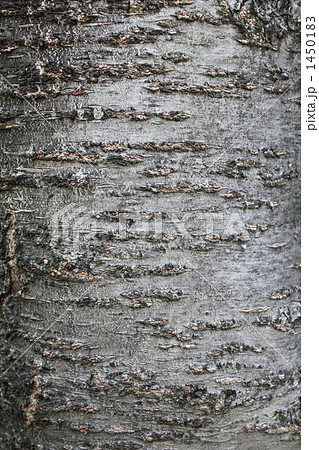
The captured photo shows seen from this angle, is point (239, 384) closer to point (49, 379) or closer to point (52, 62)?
point (49, 379)

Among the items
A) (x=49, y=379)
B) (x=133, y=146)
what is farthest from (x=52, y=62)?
(x=49, y=379)

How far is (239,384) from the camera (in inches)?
34.5

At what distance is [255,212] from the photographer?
0.88 m

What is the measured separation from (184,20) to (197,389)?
737 millimetres

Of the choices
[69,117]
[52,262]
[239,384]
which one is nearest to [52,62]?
[69,117]

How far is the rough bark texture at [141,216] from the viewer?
81 centimetres

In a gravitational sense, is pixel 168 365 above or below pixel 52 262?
below

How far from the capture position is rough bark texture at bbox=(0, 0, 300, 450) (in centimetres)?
81

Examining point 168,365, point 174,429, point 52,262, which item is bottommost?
point 174,429

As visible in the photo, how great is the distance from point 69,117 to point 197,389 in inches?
23.9

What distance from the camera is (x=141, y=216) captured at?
2.67 feet

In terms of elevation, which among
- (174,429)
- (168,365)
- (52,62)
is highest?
(52,62)

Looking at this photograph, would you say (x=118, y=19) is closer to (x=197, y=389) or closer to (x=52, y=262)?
(x=52, y=262)

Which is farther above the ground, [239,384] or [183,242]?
[183,242]
